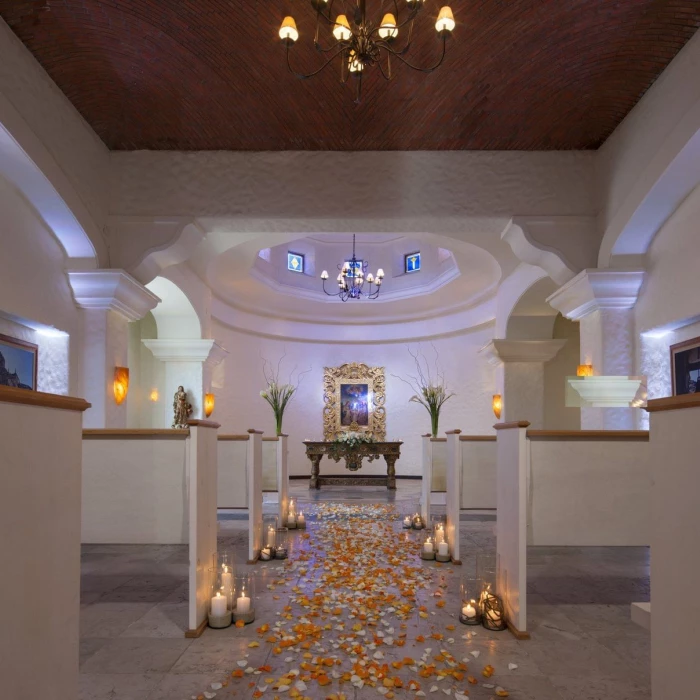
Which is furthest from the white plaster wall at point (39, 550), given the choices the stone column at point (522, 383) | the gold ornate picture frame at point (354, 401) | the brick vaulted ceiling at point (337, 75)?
the gold ornate picture frame at point (354, 401)

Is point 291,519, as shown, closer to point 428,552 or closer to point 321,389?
point 428,552

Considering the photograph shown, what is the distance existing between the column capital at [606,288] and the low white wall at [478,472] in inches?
68.1

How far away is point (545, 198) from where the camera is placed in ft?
21.7

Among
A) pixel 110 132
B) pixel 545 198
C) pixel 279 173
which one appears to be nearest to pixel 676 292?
pixel 545 198

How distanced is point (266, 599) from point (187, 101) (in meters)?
4.53

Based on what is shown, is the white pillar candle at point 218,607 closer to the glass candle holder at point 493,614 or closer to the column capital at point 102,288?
the glass candle holder at point 493,614

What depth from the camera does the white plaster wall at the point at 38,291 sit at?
5.20m

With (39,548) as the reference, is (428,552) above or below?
below

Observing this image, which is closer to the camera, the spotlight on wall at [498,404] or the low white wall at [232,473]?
the low white wall at [232,473]

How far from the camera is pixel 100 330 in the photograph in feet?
21.5

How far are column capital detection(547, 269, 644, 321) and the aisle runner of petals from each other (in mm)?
3060

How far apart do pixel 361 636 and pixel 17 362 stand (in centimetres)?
402

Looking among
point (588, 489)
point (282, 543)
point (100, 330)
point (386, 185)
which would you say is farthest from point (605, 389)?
point (100, 330)

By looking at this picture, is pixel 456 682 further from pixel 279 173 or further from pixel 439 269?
pixel 439 269
